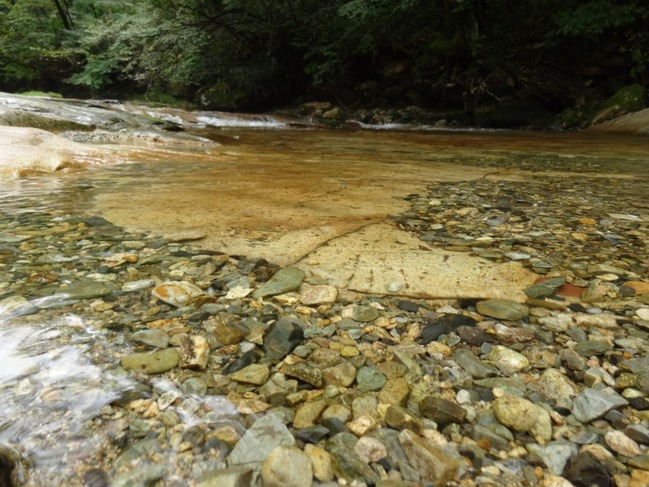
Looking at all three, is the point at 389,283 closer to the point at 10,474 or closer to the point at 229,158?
the point at 10,474

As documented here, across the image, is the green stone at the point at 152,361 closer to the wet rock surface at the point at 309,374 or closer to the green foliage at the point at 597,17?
the wet rock surface at the point at 309,374

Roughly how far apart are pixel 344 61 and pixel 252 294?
14164 mm

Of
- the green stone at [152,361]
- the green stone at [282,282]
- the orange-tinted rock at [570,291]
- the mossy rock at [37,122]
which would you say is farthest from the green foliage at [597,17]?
the green stone at [152,361]

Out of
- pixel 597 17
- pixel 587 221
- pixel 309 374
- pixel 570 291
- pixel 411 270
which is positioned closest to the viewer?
pixel 309 374

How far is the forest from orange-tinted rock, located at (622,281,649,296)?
9.89 meters

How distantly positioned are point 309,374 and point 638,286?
1.23 meters

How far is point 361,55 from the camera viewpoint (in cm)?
1378

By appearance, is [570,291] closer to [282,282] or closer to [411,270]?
[411,270]

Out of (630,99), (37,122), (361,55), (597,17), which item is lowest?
(37,122)

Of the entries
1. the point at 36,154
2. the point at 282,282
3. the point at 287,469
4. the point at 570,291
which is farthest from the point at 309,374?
the point at 36,154

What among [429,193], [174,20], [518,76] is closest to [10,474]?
[429,193]

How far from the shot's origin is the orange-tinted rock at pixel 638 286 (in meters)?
1.37

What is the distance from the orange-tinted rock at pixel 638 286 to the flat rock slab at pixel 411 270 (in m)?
0.30

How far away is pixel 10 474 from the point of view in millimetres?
707
